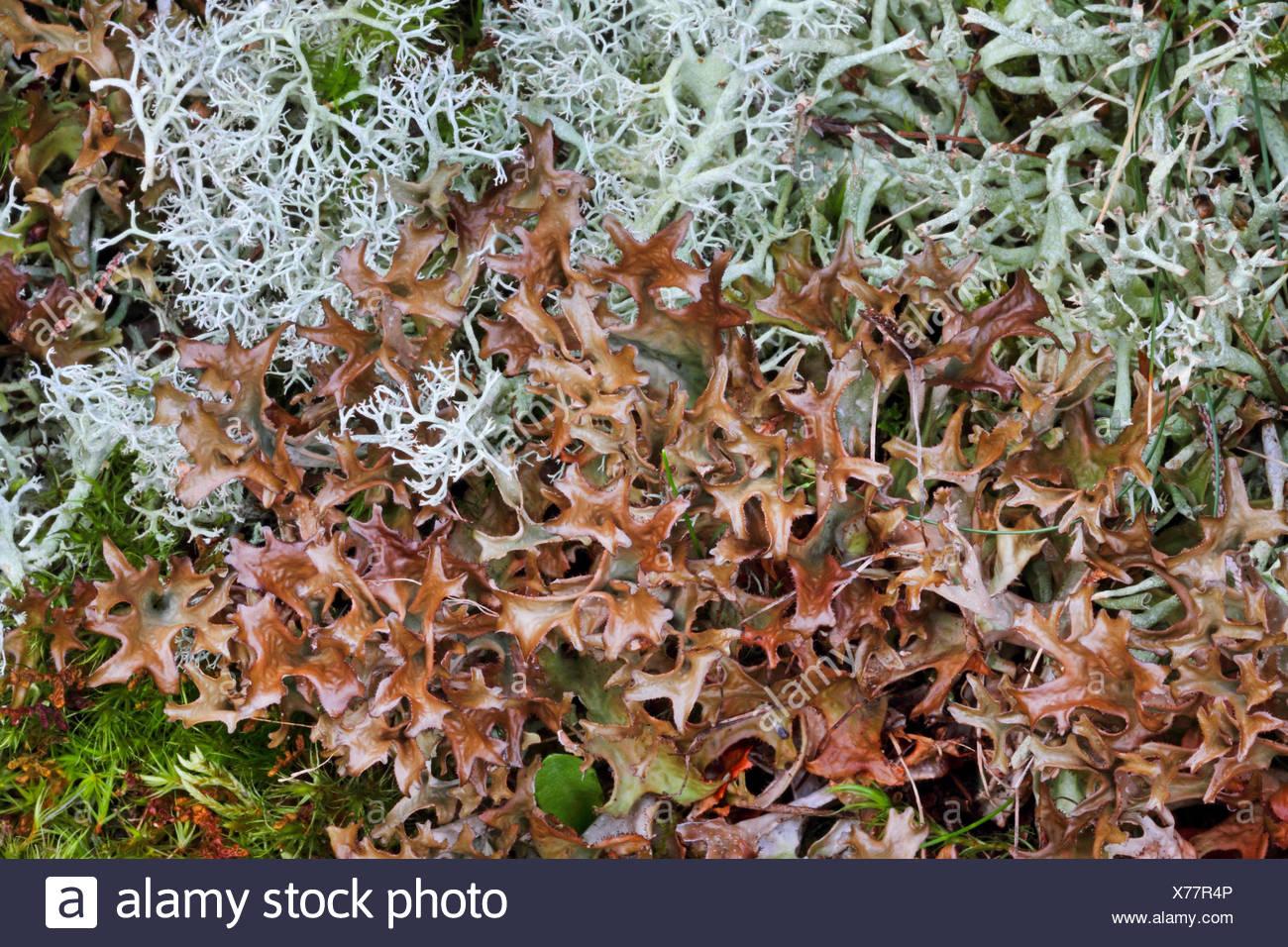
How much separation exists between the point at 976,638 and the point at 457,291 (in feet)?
2.58

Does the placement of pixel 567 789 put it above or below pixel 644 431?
below

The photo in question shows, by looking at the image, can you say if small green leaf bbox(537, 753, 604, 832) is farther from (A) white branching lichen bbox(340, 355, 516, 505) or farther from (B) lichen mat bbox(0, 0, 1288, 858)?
(A) white branching lichen bbox(340, 355, 516, 505)

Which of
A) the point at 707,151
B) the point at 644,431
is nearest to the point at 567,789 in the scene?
the point at 644,431

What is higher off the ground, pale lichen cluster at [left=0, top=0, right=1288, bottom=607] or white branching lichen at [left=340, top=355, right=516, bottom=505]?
pale lichen cluster at [left=0, top=0, right=1288, bottom=607]

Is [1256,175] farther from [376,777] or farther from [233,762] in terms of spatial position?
[233,762]

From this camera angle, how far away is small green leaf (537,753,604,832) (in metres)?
1.56

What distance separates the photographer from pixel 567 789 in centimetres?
157

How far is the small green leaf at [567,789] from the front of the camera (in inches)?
61.2

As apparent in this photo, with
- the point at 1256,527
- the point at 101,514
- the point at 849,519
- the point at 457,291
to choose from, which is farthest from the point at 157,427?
the point at 1256,527

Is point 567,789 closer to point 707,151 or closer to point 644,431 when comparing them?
point 644,431

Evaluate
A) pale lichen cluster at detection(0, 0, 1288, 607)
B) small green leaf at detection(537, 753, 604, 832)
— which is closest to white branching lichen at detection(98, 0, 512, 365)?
pale lichen cluster at detection(0, 0, 1288, 607)

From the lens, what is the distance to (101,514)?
175 cm

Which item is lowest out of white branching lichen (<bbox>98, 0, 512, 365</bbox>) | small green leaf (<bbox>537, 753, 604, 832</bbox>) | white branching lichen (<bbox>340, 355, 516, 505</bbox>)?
small green leaf (<bbox>537, 753, 604, 832</bbox>)

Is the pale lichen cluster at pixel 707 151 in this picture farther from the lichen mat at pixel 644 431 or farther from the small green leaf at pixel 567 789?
the small green leaf at pixel 567 789
